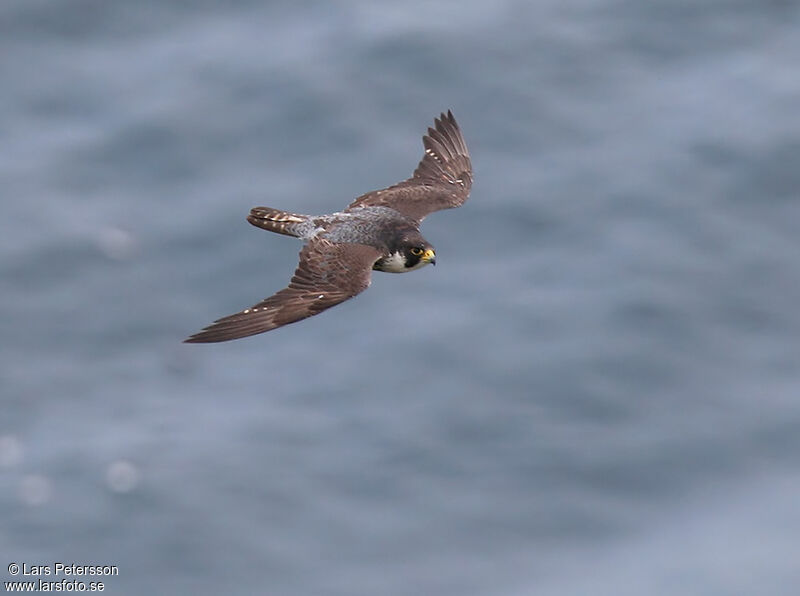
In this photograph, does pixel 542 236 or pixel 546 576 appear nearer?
pixel 546 576

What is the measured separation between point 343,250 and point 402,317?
29.6 ft

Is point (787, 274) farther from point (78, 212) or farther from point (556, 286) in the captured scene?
point (78, 212)

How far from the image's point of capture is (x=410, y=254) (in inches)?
704

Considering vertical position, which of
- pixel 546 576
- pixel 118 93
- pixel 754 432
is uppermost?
pixel 118 93

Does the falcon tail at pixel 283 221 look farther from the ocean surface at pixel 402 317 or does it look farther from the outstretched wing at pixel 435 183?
the ocean surface at pixel 402 317

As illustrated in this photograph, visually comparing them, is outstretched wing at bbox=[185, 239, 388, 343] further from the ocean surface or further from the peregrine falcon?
the ocean surface

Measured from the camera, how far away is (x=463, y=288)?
1063 inches

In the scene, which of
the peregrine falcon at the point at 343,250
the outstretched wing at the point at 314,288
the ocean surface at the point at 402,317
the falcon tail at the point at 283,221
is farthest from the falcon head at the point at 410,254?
the ocean surface at the point at 402,317

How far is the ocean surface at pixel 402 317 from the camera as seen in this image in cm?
2530

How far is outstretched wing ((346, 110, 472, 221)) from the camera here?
19.5m

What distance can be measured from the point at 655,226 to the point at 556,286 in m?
2.01

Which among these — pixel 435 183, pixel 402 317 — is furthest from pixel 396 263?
pixel 402 317

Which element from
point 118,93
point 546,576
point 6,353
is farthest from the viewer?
point 118,93

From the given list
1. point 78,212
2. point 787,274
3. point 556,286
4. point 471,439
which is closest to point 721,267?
point 787,274
